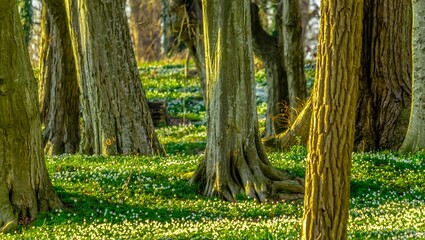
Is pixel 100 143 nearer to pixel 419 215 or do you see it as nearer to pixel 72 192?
pixel 72 192

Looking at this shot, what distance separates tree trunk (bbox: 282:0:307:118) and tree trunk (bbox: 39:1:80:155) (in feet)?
19.4

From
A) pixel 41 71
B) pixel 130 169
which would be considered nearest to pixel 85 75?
pixel 130 169

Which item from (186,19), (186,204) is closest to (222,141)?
(186,204)

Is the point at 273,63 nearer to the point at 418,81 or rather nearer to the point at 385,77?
the point at 385,77

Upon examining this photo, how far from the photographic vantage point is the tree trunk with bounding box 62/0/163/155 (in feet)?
56.7

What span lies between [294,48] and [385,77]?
5.83m

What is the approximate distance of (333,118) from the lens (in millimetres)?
8883

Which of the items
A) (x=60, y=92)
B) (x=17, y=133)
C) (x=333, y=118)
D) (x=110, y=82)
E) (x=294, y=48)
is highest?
(x=294, y=48)

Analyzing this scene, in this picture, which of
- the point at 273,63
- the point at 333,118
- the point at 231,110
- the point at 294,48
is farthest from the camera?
the point at 273,63

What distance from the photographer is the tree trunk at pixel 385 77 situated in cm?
1725

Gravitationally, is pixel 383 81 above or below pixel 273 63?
below

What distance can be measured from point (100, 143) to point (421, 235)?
8.85m

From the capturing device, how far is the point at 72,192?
44.6 feet

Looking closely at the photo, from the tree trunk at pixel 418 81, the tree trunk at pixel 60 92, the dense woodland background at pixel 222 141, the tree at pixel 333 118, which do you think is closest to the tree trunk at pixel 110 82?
the dense woodland background at pixel 222 141
